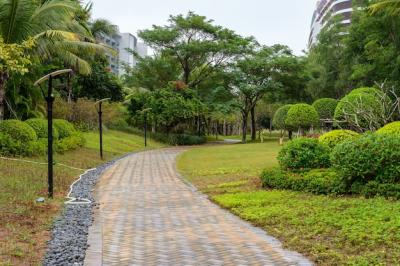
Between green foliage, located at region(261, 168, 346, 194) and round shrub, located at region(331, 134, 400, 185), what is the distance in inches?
15.5

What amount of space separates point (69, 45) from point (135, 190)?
454 inches

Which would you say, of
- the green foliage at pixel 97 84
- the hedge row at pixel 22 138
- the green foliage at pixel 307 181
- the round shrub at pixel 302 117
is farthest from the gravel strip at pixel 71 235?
the green foliage at pixel 97 84

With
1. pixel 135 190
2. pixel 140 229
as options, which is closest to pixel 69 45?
pixel 135 190

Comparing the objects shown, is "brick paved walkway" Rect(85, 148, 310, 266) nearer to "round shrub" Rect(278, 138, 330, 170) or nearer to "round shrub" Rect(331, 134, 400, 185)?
"round shrub" Rect(278, 138, 330, 170)

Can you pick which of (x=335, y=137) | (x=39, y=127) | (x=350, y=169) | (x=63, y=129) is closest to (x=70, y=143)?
(x=63, y=129)

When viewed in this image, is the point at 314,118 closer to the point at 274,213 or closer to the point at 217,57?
the point at 217,57

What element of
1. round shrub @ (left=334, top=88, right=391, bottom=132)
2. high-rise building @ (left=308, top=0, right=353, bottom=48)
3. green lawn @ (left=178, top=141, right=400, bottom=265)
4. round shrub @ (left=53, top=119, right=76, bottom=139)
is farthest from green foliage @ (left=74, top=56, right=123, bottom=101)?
high-rise building @ (left=308, top=0, right=353, bottom=48)

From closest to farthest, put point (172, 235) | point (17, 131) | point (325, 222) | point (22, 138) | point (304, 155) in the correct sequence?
1. point (172, 235)
2. point (325, 222)
3. point (304, 155)
4. point (17, 131)
5. point (22, 138)

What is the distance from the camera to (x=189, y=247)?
6305 mm

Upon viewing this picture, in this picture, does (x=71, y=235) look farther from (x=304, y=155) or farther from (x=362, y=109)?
(x=362, y=109)

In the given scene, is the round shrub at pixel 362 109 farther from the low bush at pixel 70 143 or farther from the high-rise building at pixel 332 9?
the high-rise building at pixel 332 9

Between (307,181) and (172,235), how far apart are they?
170 inches

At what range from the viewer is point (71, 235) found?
7.08 metres

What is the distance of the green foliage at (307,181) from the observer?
32.0 feet
